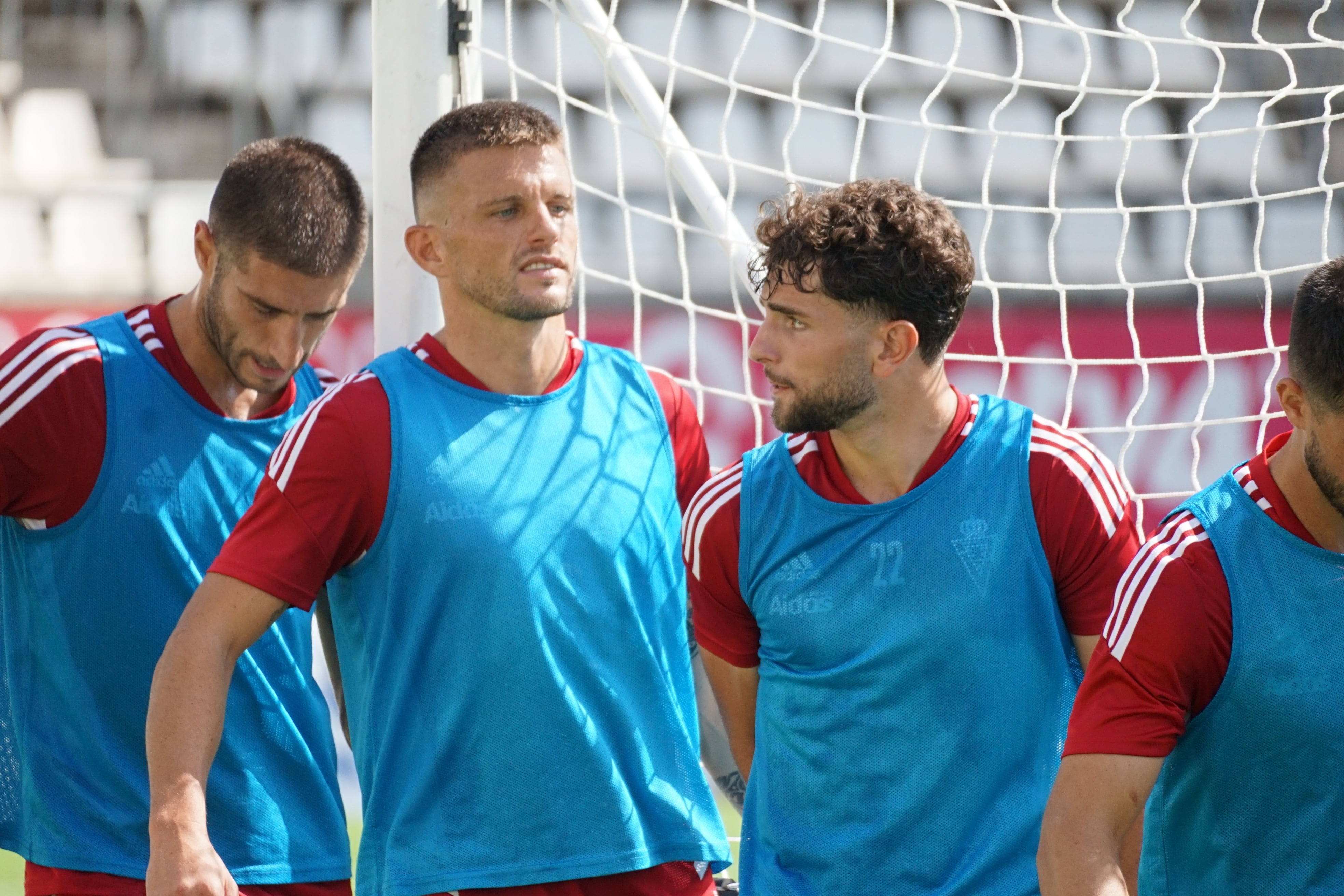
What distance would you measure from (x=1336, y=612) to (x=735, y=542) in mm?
838

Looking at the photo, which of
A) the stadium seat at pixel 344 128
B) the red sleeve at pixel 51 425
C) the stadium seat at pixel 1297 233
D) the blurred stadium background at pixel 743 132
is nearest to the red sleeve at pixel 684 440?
the red sleeve at pixel 51 425

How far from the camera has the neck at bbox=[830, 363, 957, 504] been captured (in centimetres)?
225

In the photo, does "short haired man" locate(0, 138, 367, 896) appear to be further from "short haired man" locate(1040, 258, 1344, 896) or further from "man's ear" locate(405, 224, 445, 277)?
"short haired man" locate(1040, 258, 1344, 896)

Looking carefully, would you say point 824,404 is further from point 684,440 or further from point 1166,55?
point 1166,55

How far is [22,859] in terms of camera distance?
15.9 feet

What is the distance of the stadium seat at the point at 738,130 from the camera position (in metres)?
8.18

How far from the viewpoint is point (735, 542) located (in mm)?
2279

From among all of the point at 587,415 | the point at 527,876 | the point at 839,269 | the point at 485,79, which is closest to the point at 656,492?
the point at 587,415

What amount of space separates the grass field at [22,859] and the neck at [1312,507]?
7.82 feet

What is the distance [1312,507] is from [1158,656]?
31 cm

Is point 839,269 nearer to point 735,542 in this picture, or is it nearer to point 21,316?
point 735,542

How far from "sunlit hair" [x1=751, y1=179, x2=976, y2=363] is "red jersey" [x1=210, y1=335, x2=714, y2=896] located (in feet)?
1.88

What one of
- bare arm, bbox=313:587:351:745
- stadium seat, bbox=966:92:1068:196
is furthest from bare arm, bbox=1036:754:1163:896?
stadium seat, bbox=966:92:1068:196

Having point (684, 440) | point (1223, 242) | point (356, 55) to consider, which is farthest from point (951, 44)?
point (684, 440)
